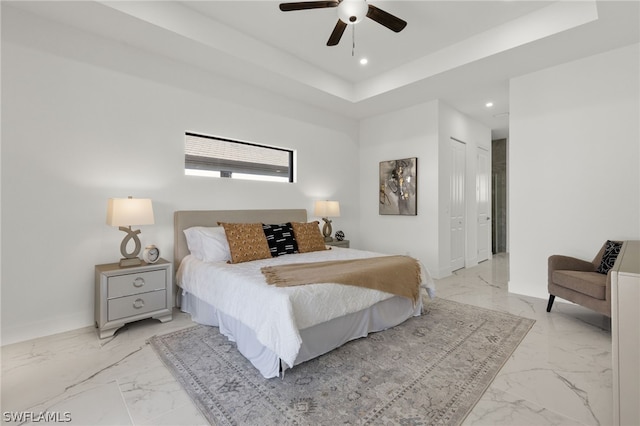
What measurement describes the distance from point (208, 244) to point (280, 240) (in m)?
0.82

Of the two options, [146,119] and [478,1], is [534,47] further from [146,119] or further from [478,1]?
[146,119]

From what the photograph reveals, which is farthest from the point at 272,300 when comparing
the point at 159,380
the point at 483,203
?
the point at 483,203

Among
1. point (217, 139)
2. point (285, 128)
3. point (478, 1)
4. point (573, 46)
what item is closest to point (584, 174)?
point (573, 46)

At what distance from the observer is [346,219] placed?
5.42 m

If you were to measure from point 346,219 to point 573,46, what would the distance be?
367cm

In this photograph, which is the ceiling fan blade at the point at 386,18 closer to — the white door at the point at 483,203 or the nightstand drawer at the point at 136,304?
the nightstand drawer at the point at 136,304

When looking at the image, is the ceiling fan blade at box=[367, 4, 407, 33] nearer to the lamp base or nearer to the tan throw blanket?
the tan throw blanket

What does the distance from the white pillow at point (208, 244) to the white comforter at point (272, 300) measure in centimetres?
13

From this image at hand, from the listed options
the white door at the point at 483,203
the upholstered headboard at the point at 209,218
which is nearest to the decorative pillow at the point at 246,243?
the upholstered headboard at the point at 209,218

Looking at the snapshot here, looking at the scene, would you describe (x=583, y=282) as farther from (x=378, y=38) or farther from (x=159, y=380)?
(x=159, y=380)

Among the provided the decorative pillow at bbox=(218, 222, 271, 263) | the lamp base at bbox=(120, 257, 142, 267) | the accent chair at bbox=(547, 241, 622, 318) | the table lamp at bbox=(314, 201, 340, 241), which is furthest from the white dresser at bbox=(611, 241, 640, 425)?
the table lamp at bbox=(314, 201, 340, 241)

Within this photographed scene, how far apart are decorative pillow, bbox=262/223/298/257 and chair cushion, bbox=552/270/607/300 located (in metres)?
2.81

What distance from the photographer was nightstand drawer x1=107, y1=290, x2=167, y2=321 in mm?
2643

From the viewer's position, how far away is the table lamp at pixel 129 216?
2672 mm
